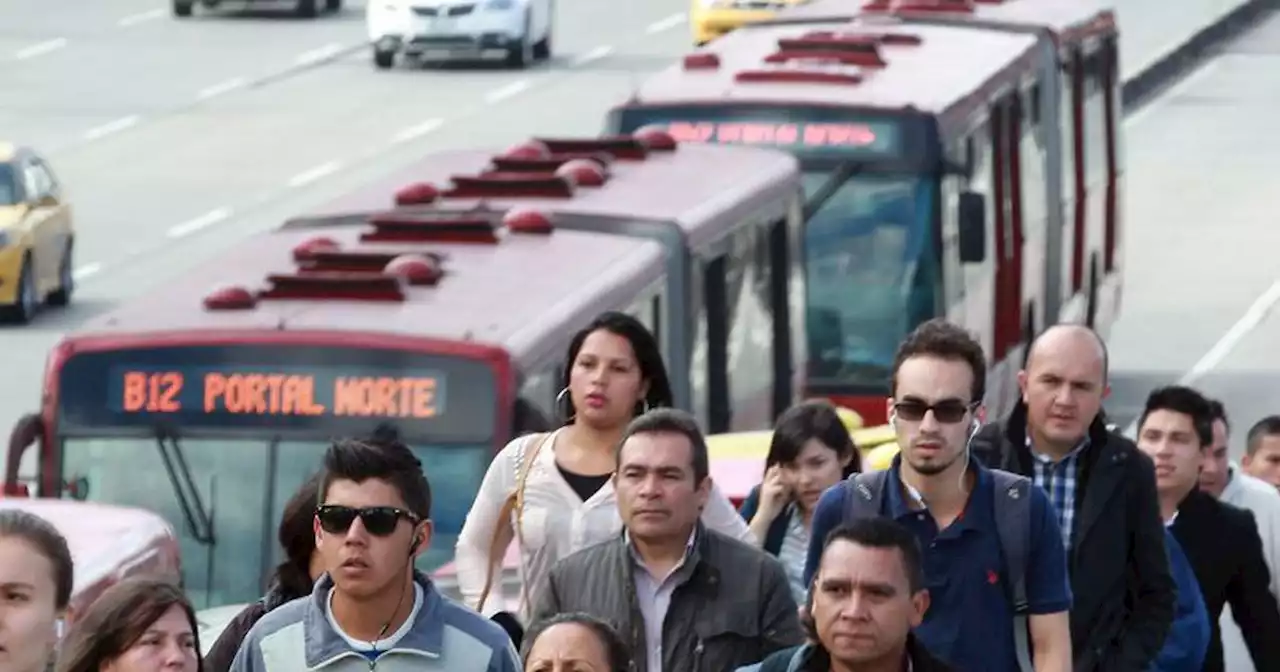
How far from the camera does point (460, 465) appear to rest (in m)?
12.4

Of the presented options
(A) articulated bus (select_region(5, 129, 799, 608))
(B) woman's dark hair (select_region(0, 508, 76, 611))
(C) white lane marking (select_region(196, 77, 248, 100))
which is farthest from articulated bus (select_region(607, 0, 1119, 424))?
(C) white lane marking (select_region(196, 77, 248, 100))

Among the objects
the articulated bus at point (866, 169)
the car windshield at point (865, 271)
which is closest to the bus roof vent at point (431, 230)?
the articulated bus at point (866, 169)

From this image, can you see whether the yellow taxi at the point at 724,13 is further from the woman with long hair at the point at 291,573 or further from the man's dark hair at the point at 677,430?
the man's dark hair at the point at 677,430

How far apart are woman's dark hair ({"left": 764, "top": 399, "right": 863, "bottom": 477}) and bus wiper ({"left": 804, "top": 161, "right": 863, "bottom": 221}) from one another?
29.8 feet

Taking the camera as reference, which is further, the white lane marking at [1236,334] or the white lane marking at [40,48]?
the white lane marking at [40,48]

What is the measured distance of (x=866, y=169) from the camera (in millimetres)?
19219

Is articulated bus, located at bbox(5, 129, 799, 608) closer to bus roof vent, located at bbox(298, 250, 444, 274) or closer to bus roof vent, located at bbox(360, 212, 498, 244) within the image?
bus roof vent, located at bbox(298, 250, 444, 274)

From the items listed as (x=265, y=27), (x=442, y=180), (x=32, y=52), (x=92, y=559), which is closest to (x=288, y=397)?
(x=92, y=559)

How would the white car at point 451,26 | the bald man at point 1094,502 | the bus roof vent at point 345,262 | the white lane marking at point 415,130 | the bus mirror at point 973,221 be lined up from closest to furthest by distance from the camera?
the bald man at point 1094,502
the bus roof vent at point 345,262
the bus mirror at point 973,221
the white lane marking at point 415,130
the white car at point 451,26

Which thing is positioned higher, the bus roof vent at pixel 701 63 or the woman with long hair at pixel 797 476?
the bus roof vent at pixel 701 63

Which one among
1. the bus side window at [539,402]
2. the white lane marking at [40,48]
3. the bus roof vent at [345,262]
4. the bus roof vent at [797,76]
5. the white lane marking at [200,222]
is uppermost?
the bus roof vent at [797,76]

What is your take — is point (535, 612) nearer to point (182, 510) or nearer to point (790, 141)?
point (182, 510)

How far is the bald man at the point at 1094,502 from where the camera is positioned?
8586mm

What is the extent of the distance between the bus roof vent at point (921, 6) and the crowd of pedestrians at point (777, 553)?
1362 centimetres
